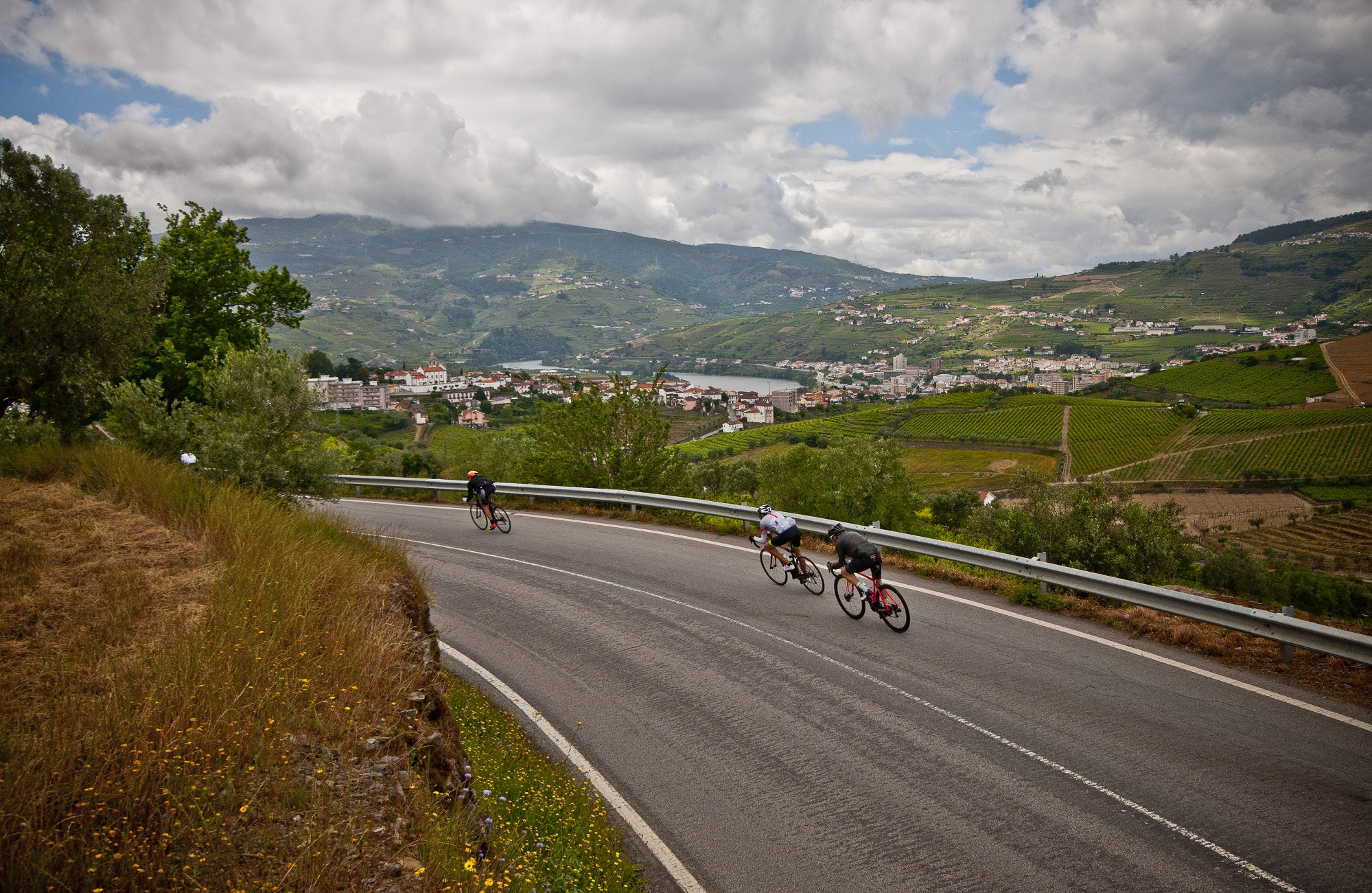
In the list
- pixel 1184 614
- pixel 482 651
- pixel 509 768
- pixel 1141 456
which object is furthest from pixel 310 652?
pixel 1141 456

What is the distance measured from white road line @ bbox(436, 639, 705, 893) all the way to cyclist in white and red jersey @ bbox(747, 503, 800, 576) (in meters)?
4.73

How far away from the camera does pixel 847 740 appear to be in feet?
21.1

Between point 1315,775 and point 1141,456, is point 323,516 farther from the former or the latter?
point 1141,456

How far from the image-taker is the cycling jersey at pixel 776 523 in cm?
1099

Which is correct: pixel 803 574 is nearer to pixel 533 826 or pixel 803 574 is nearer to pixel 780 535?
pixel 780 535

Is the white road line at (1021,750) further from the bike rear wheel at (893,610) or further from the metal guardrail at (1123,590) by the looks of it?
the metal guardrail at (1123,590)

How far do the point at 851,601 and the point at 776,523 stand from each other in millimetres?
1890

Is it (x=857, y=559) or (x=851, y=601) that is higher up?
(x=857, y=559)

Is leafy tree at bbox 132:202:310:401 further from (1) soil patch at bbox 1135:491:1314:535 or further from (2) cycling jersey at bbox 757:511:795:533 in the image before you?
(1) soil patch at bbox 1135:491:1314:535

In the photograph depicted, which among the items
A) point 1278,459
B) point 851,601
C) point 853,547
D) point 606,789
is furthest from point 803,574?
point 1278,459

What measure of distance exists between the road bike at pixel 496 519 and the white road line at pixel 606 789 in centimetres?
820

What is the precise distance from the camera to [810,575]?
11023 mm

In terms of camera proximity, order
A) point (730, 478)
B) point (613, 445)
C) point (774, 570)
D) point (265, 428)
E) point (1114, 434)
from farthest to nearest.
Answer: point (1114, 434), point (730, 478), point (613, 445), point (265, 428), point (774, 570)

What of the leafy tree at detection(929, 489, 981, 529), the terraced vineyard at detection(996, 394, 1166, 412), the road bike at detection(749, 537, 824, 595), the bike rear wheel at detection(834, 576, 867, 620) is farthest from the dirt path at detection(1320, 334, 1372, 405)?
the bike rear wheel at detection(834, 576, 867, 620)
